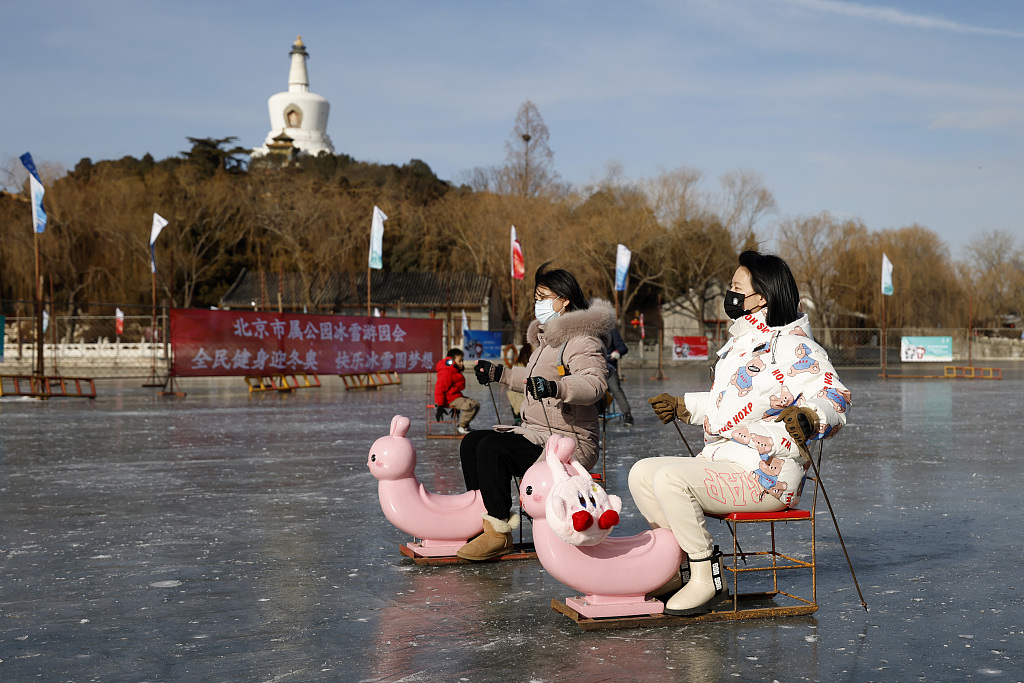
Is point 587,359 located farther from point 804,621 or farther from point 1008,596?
point 1008,596

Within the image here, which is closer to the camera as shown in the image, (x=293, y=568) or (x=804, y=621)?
(x=804, y=621)

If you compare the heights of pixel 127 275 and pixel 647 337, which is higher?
pixel 127 275

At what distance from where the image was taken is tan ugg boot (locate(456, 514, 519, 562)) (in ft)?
17.2

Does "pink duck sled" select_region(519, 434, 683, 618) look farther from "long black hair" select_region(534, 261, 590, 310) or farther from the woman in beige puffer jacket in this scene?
"long black hair" select_region(534, 261, 590, 310)

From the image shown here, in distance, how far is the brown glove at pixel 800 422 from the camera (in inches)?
145

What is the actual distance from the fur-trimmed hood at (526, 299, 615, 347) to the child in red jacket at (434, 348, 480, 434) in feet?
25.2

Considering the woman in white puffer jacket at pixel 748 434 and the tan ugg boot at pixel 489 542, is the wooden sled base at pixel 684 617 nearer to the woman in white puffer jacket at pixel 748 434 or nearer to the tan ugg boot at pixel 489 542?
the woman in white puffer jacket at pixel 748 434

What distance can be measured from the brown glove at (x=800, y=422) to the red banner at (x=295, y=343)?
16256mm

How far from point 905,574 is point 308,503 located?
13.9ft

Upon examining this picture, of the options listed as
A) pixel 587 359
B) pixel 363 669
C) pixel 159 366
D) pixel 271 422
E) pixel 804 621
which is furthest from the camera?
pixel 159 366

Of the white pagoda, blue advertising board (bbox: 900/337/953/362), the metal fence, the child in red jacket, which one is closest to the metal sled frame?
the child in red jacket

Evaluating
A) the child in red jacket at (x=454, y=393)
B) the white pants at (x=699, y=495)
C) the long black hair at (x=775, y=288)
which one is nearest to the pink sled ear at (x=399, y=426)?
the white pants at (x=699, y=495)


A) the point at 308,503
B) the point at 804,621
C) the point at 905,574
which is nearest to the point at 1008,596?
the point at 905,574

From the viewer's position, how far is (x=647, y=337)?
52562 mm
